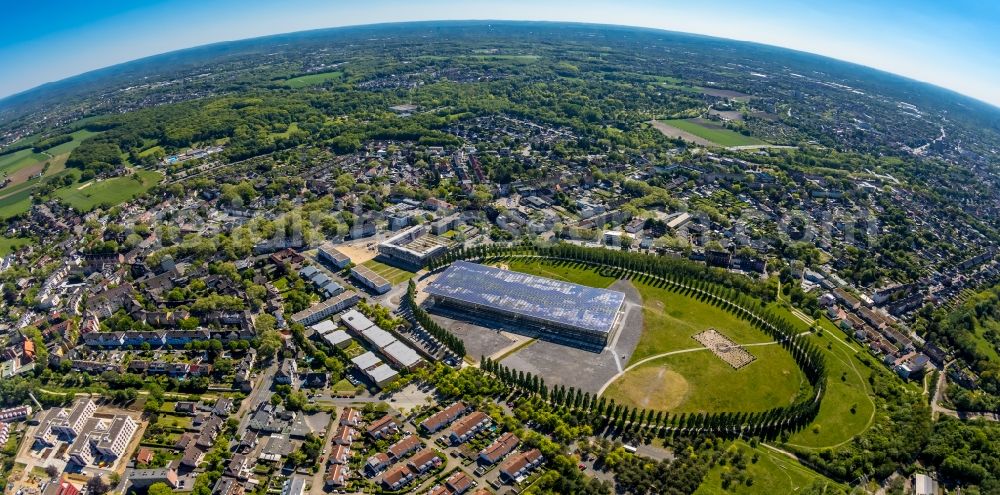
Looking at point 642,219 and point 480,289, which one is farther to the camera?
point 642,219

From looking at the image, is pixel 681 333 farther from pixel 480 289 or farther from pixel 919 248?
pixel 919 248

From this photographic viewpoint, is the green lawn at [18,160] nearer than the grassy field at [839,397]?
No

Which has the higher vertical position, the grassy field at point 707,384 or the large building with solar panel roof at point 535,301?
the large building with solar panel roof at point 535,301

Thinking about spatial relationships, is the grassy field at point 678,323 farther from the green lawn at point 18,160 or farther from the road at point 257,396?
the green lawn at point 18,160

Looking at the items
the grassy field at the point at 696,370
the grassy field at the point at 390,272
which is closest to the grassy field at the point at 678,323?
the grassy field at the point at 696,370

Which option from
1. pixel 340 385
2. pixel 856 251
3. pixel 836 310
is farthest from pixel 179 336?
pixel 856 251

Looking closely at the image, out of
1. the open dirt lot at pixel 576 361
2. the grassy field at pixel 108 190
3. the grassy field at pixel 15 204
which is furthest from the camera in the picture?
the grassy field at pixel 108 190

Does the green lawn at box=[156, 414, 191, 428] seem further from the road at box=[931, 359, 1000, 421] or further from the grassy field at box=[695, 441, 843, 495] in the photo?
the road at box=[931, 359, 1000, 421]
